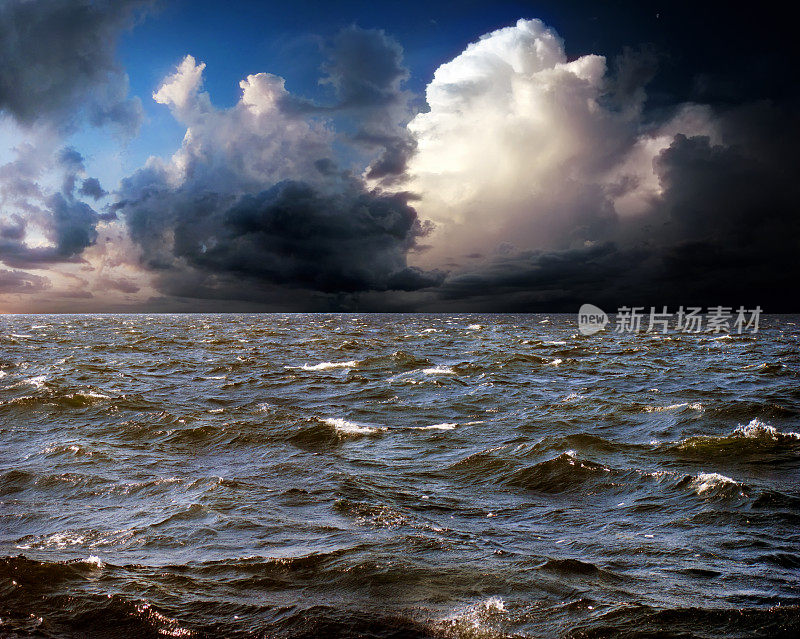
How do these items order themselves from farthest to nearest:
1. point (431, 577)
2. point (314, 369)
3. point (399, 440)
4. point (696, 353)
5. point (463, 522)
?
point (696, 353), point (314, 369), point (399, 440), point (463, 522), point (431, 577)

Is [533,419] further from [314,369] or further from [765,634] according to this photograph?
[314,369]

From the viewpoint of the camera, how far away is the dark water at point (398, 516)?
5234mm

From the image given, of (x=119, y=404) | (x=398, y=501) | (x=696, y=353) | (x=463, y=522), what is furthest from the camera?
(x=696, y=353)

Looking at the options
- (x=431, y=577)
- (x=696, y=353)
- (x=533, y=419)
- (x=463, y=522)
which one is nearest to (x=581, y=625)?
(x=431, y=577)

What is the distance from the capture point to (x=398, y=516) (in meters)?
8.00

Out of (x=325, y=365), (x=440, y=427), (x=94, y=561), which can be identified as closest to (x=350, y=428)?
(x=440, y=427)

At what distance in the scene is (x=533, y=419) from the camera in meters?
15.4

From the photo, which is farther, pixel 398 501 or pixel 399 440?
pixel 399 440

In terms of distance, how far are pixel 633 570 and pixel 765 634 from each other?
5.00ft

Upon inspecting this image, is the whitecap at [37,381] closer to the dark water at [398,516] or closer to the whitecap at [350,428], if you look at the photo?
the dark water at [398,516]

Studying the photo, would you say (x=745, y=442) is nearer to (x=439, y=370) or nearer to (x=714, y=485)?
(x=714, y=485)

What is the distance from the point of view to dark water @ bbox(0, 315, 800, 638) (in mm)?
5234

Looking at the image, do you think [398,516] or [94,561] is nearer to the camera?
[94,561]

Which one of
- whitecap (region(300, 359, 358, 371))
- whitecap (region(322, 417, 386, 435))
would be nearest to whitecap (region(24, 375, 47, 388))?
whitecap (region(300, 359, 358, 371))
